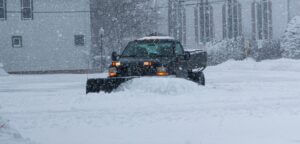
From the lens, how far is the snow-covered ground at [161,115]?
8891 mm

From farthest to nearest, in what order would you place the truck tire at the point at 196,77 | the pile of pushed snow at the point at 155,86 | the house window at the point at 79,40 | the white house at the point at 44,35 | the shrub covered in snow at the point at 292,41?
the house window at the point at 79,40, the white house at the point at 44,35, the shrub covered in snow at the point at 292,41, the truck tire at the point at 196,77, the pile of pushed snow at the point at 155,86

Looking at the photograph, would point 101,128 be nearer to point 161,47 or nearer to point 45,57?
point 161,47

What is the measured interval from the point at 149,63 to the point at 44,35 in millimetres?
24263

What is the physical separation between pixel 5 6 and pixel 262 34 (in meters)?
16.4

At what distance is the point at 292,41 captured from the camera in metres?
36.4

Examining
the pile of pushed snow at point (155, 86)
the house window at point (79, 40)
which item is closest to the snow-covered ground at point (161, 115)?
the pile of pushed snow at point (155, 86)

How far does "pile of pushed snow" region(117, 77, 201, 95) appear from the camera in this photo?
15.1 m

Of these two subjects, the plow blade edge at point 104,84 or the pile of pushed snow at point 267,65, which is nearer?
the plow blade edge at point 104,84

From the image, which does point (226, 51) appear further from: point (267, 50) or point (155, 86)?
point (155, 86)

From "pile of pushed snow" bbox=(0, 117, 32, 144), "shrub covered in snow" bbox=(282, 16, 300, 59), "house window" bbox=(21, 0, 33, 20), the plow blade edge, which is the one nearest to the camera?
"pile of pushed snow" bbox=(0, 117, 32, 144)

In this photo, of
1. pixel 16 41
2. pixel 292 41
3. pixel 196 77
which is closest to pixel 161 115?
pixel 196 77

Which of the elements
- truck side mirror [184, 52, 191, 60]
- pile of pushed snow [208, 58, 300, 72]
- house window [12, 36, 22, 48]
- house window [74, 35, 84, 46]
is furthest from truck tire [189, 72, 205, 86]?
house window [74, 35, 84, 46]

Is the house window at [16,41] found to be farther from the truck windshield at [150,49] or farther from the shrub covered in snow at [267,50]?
the truck windshield at [150,49]

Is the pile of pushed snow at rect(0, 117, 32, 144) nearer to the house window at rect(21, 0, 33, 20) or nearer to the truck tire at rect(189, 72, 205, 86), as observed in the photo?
the truck tire at rect(189, 72, 205, 86)
